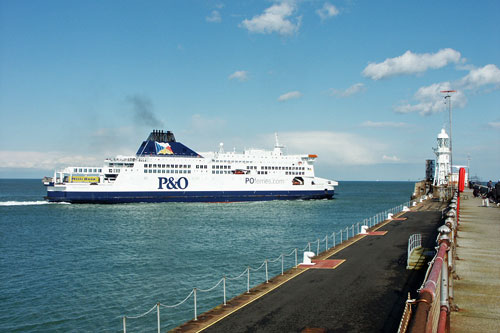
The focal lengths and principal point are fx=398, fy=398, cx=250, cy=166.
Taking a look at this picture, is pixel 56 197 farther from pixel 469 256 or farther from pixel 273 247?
pixel 469 256

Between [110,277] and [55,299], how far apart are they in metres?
3.84

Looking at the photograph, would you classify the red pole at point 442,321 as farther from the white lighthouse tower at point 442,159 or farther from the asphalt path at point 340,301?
the white lighthouse tower at point 442,159

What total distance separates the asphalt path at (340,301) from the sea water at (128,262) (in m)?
4.23

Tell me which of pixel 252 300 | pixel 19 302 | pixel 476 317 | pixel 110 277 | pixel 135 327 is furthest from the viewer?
pixel 110 277

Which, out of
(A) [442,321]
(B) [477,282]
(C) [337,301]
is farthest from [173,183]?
(A) [442,321]

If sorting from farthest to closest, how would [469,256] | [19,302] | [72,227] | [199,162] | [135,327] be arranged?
[199,162] < [72,227] < [19,302] < [469,256] < [135,327]

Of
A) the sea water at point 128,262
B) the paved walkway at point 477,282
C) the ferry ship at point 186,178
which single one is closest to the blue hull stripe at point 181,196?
the ferry ship at point 186,178

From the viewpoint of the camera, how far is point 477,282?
37.7 ft

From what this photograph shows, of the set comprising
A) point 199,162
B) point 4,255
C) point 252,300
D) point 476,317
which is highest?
point 199,162

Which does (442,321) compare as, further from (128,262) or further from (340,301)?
(128,262)

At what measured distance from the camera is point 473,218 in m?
27.0

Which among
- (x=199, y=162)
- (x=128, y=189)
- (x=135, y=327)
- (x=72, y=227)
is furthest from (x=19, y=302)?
(x=199, y=162)

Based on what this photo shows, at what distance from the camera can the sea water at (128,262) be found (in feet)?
51.2

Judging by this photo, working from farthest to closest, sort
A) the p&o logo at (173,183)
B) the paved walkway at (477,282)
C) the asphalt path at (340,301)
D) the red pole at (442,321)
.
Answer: the p&o logo at (173,183) → the asphalt path at (340,301) → the paved walkway at (477,282) → the red pole at (442,321)
